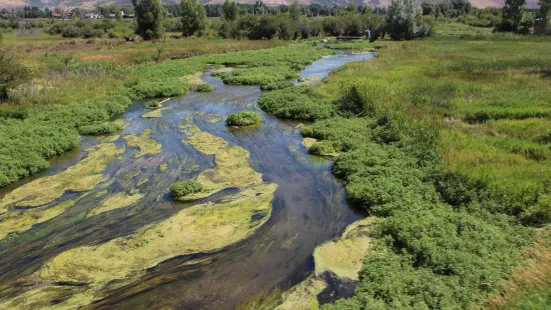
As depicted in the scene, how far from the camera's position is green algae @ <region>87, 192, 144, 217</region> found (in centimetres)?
1114

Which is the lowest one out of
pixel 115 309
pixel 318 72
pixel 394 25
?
pixel 115 309

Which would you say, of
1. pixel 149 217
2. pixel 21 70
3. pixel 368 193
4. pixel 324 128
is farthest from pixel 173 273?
pixel 21 70

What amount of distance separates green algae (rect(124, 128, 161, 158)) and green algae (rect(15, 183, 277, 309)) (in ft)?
18.9

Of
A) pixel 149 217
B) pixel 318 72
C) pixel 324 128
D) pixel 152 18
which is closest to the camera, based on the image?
pixel 149 217

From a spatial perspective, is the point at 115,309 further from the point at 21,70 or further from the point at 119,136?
the point at 21,70

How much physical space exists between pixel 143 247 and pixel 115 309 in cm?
206

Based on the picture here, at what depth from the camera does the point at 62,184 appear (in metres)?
12.8

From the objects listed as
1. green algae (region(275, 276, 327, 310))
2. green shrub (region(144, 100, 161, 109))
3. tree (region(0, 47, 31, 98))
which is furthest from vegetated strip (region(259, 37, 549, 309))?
tree (region(0, 47, 31, 98))

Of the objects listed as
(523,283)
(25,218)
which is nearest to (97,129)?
(25,218)

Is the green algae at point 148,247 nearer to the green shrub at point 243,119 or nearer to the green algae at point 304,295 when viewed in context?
the green algae at point 304,295

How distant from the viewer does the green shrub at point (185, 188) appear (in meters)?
11.7

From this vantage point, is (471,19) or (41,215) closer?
(41,215)

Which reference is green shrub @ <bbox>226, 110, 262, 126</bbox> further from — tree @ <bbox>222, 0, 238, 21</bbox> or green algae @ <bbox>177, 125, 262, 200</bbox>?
tree @ <bbox>222, 0, 238, 21</bbox>

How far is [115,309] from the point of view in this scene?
7434 millimetres
